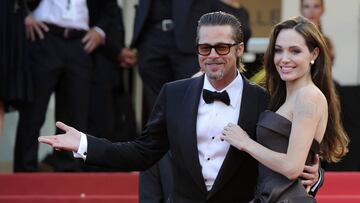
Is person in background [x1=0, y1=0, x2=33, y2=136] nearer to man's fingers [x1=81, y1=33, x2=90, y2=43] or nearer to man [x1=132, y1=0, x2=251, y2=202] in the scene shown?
man's fingers [x1=81, y1=33, x2=90, y2=43]

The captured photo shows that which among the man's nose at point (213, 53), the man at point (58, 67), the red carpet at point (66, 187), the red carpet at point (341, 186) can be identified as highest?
the man's nose at point (213, 53)

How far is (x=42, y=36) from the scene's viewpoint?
7.99 metres

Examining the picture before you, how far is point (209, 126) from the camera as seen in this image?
15.8ft

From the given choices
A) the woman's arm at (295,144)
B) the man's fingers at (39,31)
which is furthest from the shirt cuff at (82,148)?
the man's fingers at (39,31)

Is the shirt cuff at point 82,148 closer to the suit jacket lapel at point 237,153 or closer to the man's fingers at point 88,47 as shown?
the suit jacket lapel at point 237,153

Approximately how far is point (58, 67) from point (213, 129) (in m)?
3.35

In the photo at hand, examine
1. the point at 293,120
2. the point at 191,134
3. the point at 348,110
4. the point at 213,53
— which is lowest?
the point at 348,110

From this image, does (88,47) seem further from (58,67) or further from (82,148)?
(82,148)

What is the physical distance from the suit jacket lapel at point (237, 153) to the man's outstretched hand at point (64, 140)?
71 cm

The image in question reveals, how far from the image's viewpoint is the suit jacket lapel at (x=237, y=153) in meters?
4.73

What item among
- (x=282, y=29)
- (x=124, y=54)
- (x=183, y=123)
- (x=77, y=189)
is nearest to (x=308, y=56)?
(x=282, y=29)

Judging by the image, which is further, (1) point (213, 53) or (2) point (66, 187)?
(2) point (66, 187)

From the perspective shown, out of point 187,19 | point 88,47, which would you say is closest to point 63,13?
A: point 88,47

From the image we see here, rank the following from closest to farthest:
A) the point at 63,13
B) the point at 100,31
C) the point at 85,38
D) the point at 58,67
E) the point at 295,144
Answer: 1. the point at 295,144
2. the point at 58,67
3. the point at 63,13
4. the point at 85,38
5. the point at 100,31
